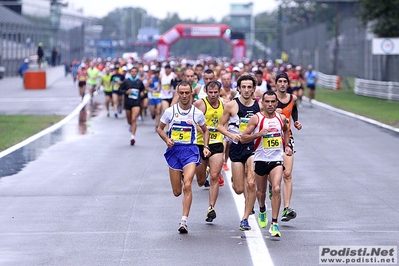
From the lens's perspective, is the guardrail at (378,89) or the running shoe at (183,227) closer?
the running shoe at (183,227)

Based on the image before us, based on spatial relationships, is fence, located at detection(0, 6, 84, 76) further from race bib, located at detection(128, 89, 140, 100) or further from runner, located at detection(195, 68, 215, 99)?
runner, located at detection(195, 68, 215, 99)

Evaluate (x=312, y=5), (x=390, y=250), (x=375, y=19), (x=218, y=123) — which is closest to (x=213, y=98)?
(x=218, y=123)

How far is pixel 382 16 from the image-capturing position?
156 feet

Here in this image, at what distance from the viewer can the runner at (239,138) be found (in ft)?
35.3

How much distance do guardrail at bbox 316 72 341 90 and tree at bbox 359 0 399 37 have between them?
24.8ft

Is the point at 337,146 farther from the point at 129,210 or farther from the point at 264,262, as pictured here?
the point at 264,262

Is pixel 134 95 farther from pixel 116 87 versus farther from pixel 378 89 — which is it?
pixel 378 89

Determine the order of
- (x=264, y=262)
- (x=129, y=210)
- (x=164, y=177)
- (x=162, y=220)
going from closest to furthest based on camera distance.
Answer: (x=264, y=262)
(x=162, y=220)
(x=129, y=210)
(x=164, y=177)

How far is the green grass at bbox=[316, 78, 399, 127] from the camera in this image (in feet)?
100

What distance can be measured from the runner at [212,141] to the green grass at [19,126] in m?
9.50

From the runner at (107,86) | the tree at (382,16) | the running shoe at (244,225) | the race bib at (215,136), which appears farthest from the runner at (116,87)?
the running shoe at (244,225)

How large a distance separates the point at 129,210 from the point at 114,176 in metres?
3.73

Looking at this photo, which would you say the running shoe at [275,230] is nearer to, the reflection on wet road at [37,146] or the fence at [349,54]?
the reflection on wet road at [37,146]

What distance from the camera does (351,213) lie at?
11953 mm
